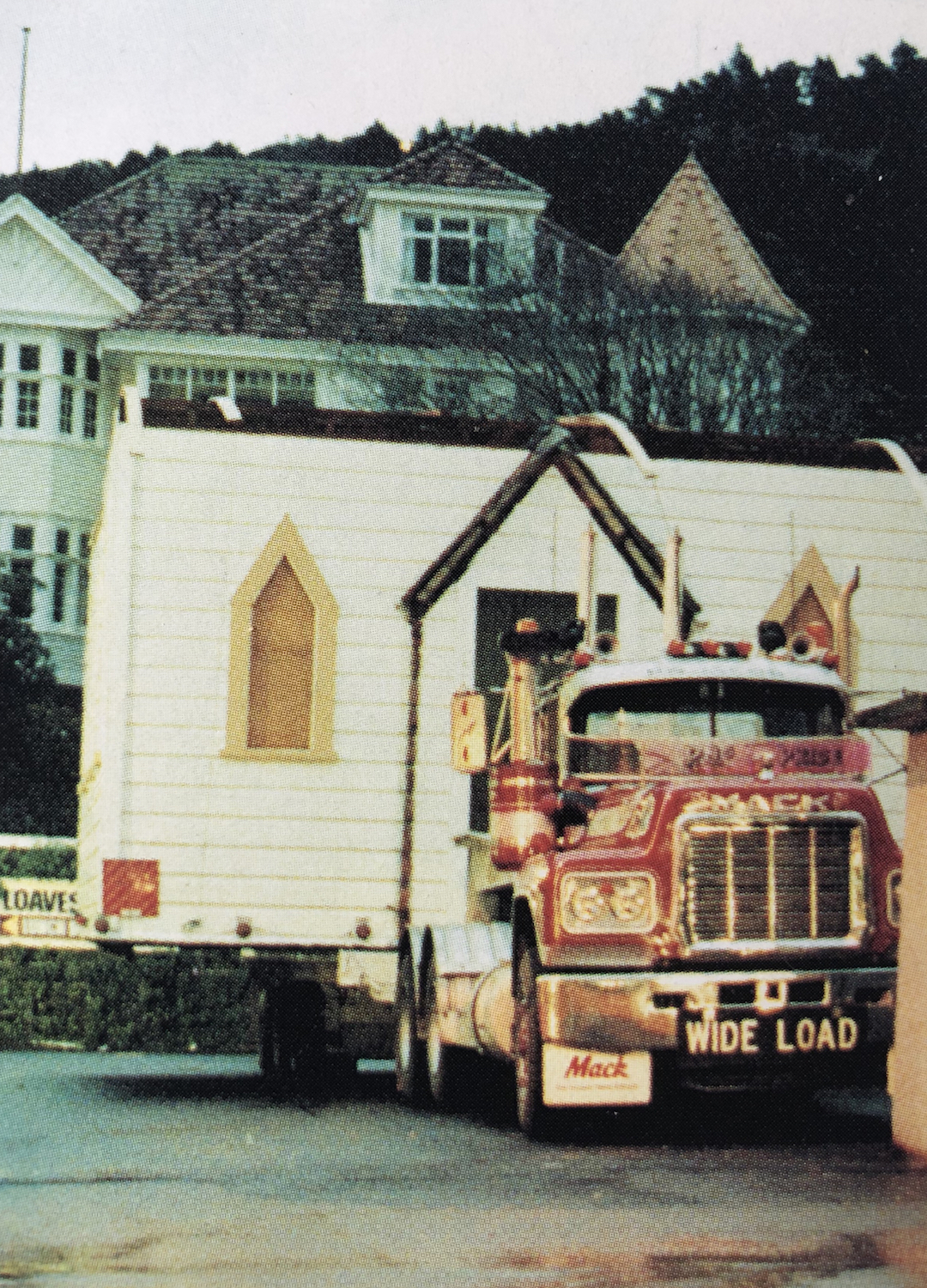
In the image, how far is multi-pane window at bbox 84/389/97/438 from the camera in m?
49.7

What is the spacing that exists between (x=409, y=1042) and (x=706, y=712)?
3.26 m

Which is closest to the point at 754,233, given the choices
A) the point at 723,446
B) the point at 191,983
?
the point at 191,983

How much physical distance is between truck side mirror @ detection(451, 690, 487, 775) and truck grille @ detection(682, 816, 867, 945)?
1.84 m

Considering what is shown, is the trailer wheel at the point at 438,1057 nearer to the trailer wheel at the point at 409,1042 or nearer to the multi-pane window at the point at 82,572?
the trailer wheel at the point at 409,1042

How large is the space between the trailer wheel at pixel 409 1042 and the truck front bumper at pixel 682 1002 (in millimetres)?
3078

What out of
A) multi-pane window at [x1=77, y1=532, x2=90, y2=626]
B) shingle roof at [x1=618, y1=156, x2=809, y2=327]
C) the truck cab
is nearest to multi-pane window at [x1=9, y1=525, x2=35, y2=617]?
multi-pane window at [x1=77, y1=532, x2=90, y2=626]

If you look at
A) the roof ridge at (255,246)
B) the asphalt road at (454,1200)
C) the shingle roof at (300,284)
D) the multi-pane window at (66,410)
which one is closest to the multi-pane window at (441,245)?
the shingle roof at (300,284)

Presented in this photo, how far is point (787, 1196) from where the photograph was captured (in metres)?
10.5

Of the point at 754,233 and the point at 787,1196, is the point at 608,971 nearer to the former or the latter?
the point at 787,1196

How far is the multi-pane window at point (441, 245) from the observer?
47250mm

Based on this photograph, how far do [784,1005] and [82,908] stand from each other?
5.83 metres

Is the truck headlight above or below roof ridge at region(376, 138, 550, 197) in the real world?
below

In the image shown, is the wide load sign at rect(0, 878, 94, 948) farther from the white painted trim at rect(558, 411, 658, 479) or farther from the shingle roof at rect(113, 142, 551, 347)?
the shingle roof at rect(113, 142, 551, 347)

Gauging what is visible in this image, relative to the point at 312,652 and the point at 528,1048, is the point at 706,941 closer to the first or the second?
the point at 528,1048
